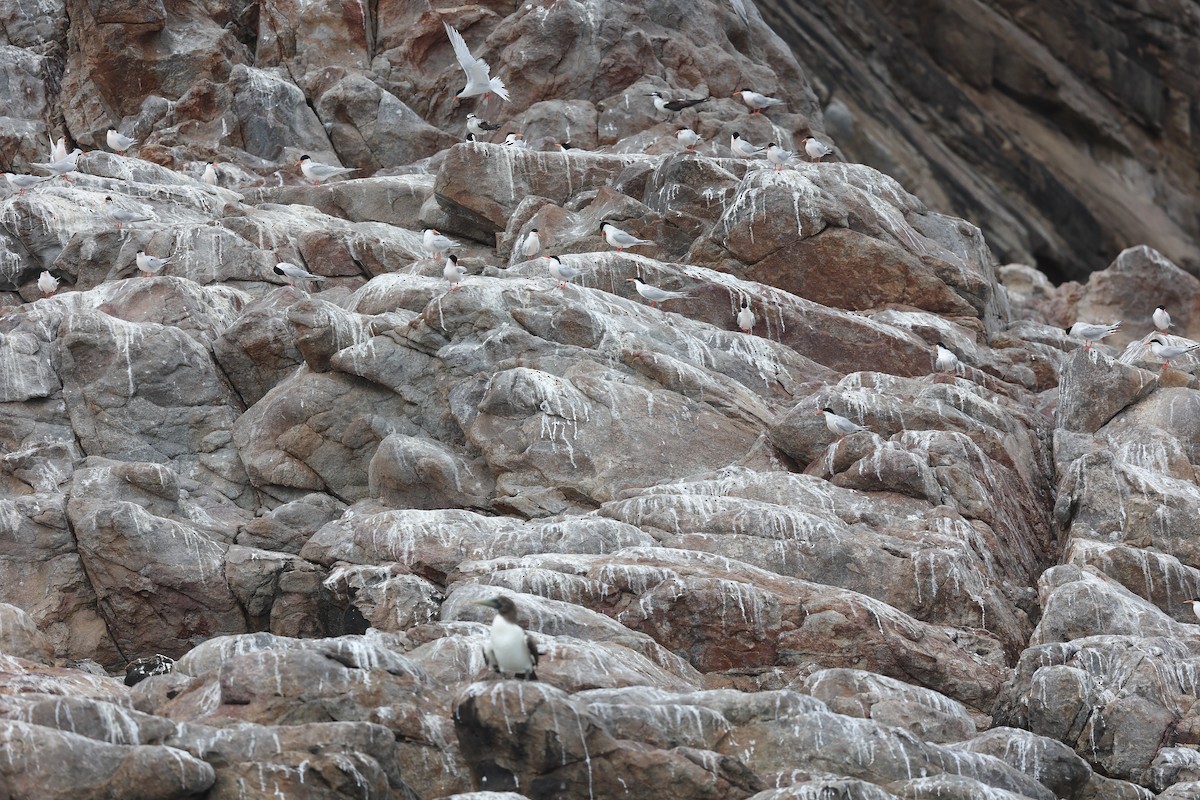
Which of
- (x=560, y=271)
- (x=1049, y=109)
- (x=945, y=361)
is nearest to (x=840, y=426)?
(x=945, y=361)

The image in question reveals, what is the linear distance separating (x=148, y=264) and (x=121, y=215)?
2.20 metres

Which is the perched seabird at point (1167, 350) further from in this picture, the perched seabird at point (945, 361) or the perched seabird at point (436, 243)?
the perched seabird at point (436, 243)

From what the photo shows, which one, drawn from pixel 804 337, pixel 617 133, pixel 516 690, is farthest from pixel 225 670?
pixel 617 133

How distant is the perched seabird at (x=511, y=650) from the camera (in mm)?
12242

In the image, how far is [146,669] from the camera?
611 inches

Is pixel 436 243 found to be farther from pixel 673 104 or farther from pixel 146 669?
pixel 146 669

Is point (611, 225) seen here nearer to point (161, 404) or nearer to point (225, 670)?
point (161, 404)

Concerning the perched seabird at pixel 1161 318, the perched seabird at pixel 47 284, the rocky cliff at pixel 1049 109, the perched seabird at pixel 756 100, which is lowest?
the rocky cliff at pixel 1049 109

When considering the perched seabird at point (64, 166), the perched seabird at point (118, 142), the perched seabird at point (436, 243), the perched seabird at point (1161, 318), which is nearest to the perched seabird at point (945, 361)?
the perched seabird at point (1161, 318)

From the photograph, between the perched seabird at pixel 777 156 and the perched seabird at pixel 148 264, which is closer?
the perched seabird at pixel 148 264

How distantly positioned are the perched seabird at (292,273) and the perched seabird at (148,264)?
69.4 inches

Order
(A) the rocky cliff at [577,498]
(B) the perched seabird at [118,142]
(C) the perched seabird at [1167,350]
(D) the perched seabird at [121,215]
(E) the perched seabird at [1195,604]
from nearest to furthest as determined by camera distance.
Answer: (A) the rocky cliff at [577,498], (E) the perched seabird at [1195,604], (C) the perched seabird at [1167,350], (D) the perched seabird at [121,215], (B) the perched seabird at [118,142]

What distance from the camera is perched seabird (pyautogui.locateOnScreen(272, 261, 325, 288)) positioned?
23.7 metres

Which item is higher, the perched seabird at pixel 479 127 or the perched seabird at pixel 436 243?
the perched seabird at pixel 436 243
